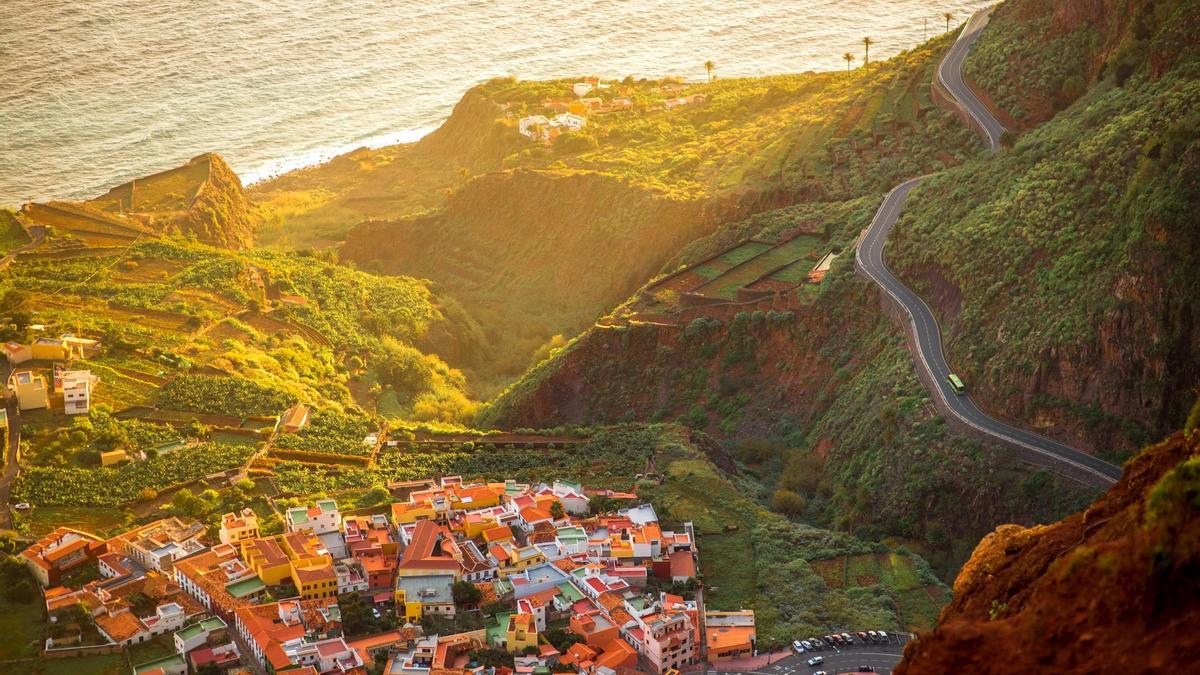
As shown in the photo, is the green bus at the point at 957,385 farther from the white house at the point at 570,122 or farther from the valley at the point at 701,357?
the white house at the point at 570,122

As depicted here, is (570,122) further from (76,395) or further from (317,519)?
(317,519)

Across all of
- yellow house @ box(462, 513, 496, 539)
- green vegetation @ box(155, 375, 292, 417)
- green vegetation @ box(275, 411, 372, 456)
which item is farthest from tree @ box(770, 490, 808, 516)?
green vegetation @ box(155, 375, 292, 417)

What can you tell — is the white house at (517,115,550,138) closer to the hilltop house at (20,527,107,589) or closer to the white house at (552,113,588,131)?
the white house at (552,113,588,131)

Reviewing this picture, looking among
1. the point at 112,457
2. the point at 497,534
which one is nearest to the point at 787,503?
the point at 497,534

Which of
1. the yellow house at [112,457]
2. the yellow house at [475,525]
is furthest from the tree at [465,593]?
the yellow house at [112,457]

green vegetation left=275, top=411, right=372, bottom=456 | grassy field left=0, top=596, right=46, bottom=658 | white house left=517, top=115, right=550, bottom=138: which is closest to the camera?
grassy field left=0, top=596, right=46, bottom=658

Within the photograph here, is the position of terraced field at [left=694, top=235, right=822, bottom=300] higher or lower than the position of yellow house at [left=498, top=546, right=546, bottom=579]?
higher
